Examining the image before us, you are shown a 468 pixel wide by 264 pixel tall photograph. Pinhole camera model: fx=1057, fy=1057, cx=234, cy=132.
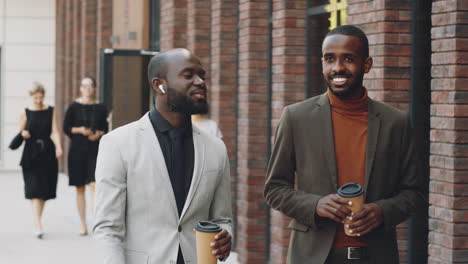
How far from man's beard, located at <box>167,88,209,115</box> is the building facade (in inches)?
101

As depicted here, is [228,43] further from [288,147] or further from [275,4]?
[288,147]

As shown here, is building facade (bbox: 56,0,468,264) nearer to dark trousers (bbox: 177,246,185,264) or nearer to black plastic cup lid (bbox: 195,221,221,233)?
dark trousers (bbox: 177,246,185,264)

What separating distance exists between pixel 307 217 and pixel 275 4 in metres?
5.81

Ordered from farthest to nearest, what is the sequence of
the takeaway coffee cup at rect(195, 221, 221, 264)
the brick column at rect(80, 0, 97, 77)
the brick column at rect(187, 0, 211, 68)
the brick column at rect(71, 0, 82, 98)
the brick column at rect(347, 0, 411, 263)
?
1. the brick column at rect(71, 0, 82, 98)
2. the brick column at rect(80, 0, 97, 77)
3. the brick column at rect(187, 0, 211, 68)
4. the brick column at rect(347, 0, 411, 263)
5. the takeaway coffee cup at rect(195, 221, 221, 264)

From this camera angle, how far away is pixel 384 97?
7277 mm

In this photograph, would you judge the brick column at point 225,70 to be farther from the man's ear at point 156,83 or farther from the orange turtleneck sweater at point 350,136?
the man's ear at point 156,83

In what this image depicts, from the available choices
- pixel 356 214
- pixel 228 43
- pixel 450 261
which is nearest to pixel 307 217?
pixel 356 214

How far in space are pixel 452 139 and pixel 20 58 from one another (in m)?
23.9

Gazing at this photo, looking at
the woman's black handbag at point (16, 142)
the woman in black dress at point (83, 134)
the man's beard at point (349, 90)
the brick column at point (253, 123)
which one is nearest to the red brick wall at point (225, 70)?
the brick column at point (253, 123)

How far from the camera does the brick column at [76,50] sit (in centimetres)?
2428

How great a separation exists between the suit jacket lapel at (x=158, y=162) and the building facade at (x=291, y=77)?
8.45 feet

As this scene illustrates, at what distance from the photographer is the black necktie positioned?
4.45 meters

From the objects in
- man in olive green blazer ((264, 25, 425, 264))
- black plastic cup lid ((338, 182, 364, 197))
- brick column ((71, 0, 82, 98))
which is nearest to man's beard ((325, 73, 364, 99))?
man in olive green blazer ((264, 25, 425, 264))

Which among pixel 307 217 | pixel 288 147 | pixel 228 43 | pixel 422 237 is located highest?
pixel 228 43
